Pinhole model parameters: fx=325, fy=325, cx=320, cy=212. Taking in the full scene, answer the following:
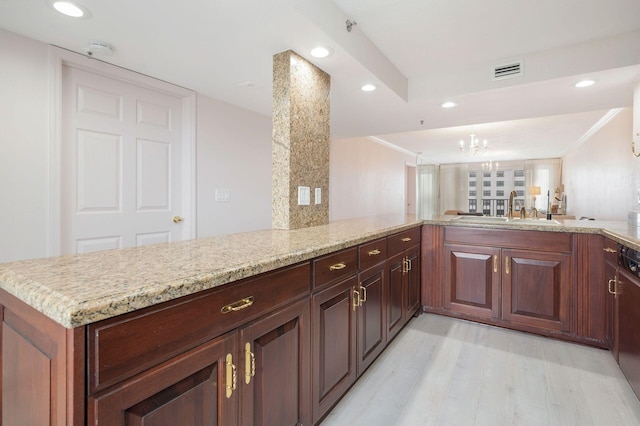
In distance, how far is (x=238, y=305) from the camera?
100cm

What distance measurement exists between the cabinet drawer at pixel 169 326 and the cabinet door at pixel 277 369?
3.4 inches

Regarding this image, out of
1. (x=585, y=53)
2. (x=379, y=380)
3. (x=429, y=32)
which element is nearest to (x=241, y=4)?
(x=429, y=32)

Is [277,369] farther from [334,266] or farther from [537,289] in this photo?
[537,289]

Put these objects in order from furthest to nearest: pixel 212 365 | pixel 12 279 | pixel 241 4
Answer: pixel 241 4 < pixel 212 365 < pixel 12 279

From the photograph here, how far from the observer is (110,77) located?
2.48m

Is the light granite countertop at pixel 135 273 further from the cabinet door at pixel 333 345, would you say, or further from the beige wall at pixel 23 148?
the beige wall at pixel 23 148

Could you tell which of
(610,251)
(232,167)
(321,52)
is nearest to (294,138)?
(321,52)

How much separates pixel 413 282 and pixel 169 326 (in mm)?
2312

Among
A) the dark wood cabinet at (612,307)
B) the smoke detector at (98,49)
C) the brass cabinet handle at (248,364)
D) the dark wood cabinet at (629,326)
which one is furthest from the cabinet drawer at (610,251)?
the smoke detector at (98,49)

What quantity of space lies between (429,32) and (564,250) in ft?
6.18

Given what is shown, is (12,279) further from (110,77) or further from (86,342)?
(110,77)

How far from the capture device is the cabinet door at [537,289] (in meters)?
2.44

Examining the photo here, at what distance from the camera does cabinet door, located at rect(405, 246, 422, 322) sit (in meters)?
2.64

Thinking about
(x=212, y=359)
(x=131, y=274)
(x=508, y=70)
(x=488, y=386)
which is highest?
(x=508, y=70)
